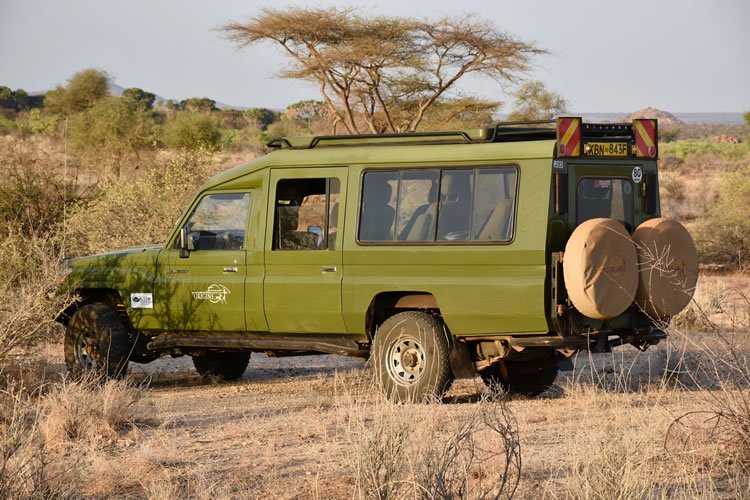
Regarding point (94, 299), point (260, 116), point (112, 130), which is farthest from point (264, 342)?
point (260, 116)

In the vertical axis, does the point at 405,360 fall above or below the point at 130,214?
below

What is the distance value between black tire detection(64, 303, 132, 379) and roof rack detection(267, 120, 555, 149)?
242 cm

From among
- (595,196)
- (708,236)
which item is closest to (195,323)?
(595,196)

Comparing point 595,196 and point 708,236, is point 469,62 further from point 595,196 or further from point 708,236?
point 595,196

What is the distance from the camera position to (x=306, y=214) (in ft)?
32.4

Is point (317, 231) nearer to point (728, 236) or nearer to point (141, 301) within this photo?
point (141, 301)

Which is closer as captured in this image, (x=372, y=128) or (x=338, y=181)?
(x=338, y=181)

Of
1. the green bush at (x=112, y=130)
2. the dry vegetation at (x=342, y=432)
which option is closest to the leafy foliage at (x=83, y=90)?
the green bush at (x=112, y=130)

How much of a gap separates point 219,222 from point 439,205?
2222 millimetres

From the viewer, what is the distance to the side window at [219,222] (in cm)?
1011

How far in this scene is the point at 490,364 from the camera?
9336 mm

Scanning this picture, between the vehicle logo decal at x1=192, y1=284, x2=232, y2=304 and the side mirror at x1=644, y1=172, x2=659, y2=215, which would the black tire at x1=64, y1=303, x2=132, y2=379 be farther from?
the side mirror at x1=644, y1=172, x2=659, y2=215

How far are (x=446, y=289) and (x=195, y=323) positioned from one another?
8.29 feet

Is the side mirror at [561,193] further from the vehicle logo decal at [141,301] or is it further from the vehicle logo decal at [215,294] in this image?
the vehicle logo decal at [141,301]
